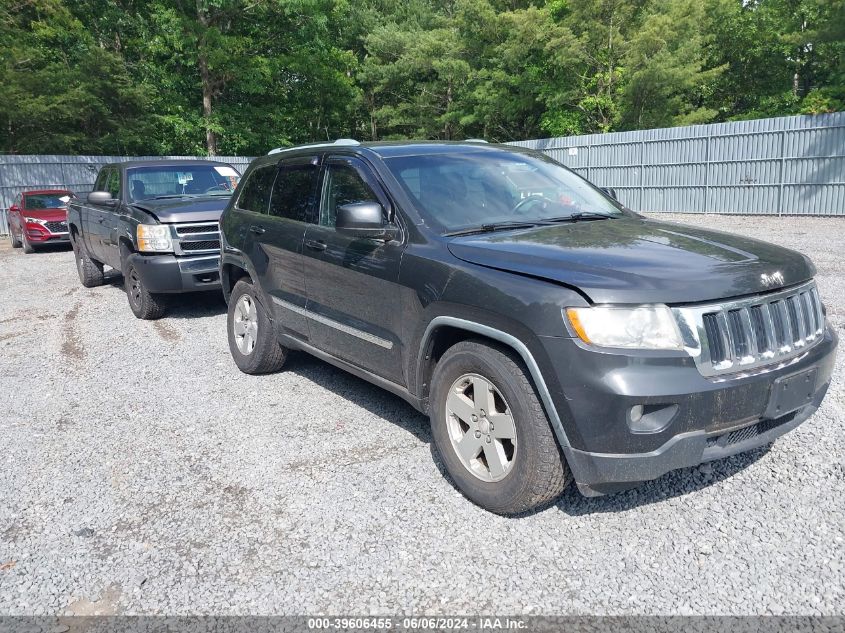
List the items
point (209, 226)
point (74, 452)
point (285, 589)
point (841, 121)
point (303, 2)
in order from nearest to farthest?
point (285, 589)
point (74, 452)
point (209, 226)
point (841, 121)
point (303, 2)

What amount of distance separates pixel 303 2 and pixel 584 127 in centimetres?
1434

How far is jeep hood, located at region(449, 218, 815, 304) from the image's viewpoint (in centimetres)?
279

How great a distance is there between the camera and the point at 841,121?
16.2m

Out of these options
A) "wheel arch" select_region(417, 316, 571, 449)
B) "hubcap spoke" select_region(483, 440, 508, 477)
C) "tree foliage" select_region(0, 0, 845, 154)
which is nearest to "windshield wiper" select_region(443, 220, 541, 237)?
"wheel arch" select_region(417, 316, 571, 449)

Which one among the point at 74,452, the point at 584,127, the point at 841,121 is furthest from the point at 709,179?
the point at 74,452

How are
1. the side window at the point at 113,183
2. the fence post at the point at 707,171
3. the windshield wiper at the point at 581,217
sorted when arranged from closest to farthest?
the windshield wiper at the point at 581,217
the side window at the point at 113,183
the fence post at the point at 707,171

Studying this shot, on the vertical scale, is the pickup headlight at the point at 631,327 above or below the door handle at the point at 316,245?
below

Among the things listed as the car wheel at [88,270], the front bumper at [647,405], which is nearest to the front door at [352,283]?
the front bumper at [647,405]

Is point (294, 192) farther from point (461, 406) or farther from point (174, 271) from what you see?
point (174, 271)

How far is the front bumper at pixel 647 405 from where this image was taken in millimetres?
2699

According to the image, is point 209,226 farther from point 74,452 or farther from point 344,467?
point 344,467

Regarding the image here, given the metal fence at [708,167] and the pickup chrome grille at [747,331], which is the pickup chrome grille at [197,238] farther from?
the metal fence at [708,167]

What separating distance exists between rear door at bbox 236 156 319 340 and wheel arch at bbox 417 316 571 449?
4.72 ft

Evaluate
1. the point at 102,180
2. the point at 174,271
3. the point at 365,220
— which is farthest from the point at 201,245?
the point at 365,220
